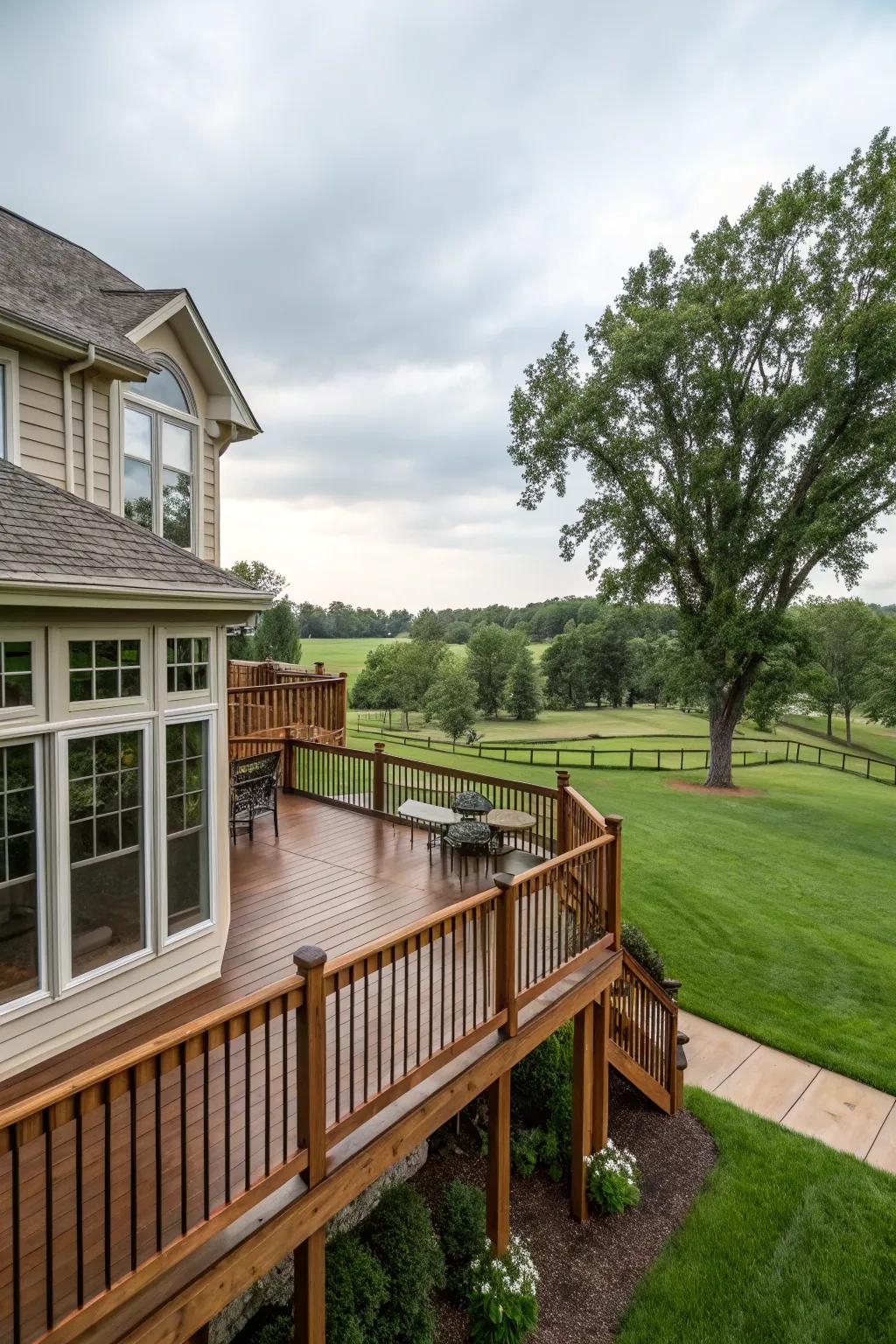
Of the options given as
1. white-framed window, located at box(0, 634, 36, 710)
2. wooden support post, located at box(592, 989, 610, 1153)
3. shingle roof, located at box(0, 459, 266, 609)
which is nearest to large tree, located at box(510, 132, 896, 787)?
wooden support post, located at box(592, 989, 610, 1153)

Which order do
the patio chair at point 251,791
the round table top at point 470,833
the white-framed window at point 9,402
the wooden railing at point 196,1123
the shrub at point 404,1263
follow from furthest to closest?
the patio chair at point 251,791, the round table top at point 470,833, the white-framed window at point 9,402, the shrub at point 404,1263, the wooden railing at point 196,1123

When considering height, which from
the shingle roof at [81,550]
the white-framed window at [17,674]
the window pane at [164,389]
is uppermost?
the window pane at [164,389]

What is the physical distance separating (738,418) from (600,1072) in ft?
62.0

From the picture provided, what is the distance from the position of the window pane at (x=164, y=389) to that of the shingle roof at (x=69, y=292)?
16cm

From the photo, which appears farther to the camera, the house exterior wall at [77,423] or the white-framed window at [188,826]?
the house exterior wall at [77,423]

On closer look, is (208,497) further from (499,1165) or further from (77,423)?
(499,1165)

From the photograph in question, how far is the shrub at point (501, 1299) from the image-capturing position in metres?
4.84

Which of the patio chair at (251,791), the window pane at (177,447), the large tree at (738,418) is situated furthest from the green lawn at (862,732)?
the window pane at (177,447)

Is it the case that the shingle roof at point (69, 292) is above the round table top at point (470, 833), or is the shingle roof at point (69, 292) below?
above

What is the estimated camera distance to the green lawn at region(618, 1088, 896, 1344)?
5.09m

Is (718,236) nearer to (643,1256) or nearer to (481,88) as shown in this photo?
(481,88)

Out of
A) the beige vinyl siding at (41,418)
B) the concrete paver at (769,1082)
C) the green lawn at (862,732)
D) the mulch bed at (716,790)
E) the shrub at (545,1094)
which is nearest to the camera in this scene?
the beige vinyl siding at (41,418)

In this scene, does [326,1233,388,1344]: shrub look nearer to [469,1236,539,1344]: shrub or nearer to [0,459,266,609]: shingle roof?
[469,1236,539,1344]: shrub

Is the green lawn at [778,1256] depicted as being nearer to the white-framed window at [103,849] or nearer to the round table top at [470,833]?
the round table top at [470,833]
